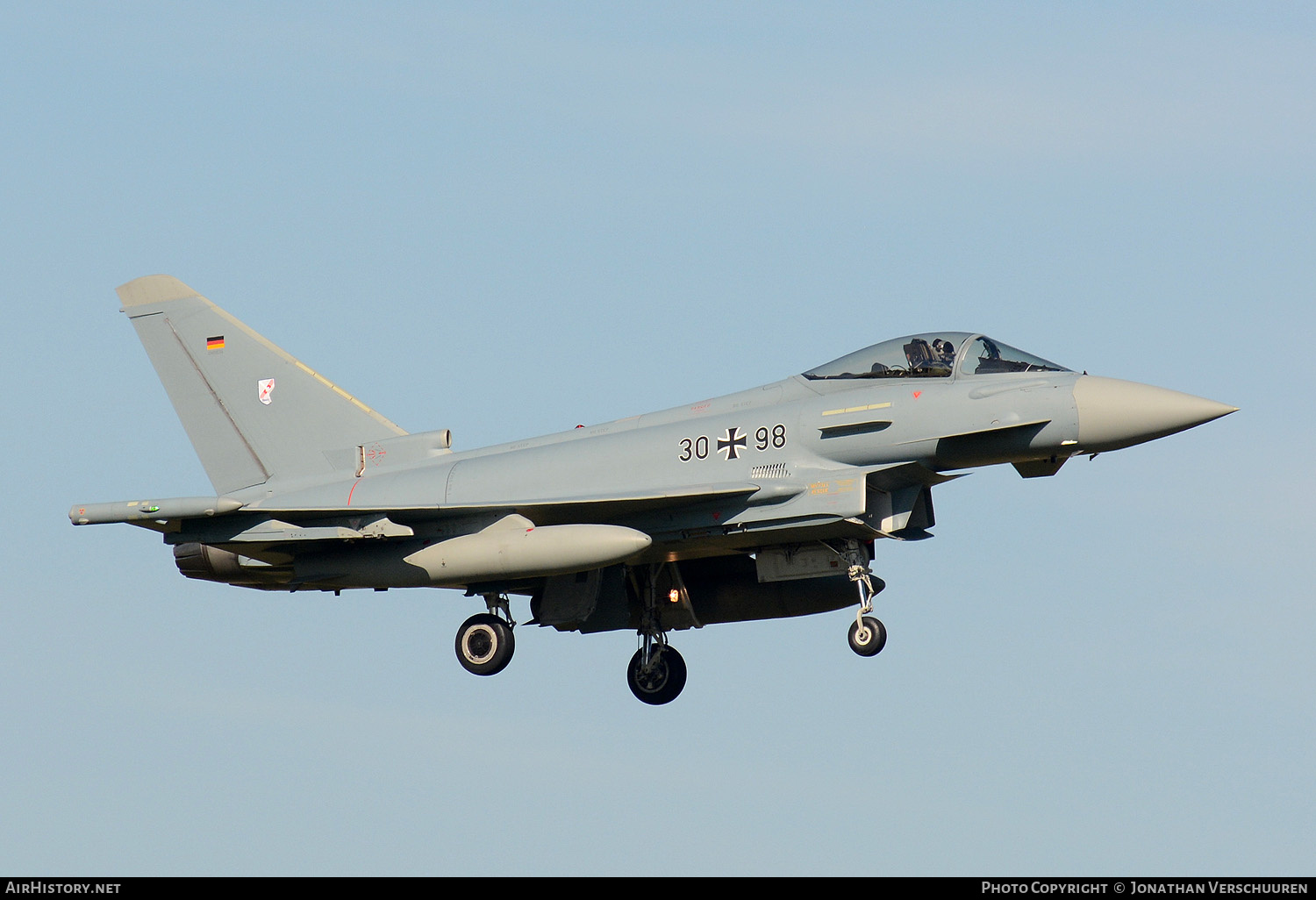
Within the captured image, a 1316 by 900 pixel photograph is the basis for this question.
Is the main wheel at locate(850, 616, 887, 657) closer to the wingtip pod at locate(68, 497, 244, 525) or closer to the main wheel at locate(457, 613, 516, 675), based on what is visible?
the main wheel at locate(457, 613, 516, 675)

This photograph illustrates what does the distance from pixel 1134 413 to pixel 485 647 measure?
26.4ft

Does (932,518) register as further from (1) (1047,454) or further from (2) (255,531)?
(2) (255,531)

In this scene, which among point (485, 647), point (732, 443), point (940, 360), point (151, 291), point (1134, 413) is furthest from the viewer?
point (151, 291)

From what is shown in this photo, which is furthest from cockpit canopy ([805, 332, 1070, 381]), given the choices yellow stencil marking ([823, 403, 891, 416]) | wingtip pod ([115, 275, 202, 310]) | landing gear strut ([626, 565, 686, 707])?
wingtip pod ([115, 275, 202, 310])

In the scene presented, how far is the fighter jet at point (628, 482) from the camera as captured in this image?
61.2 ft

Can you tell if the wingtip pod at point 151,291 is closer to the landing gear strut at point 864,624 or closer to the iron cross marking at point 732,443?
the iron cross marking at point 732,443

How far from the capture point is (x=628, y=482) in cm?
1989

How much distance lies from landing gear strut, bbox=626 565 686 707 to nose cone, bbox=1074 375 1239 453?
6.39 meters

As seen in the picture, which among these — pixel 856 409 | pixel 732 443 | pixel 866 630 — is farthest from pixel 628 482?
pixel 866 630

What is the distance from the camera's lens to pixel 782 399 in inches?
778

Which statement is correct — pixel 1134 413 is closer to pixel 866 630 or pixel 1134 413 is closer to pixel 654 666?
pixel 866 630

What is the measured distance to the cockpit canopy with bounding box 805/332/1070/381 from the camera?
18.8 meters

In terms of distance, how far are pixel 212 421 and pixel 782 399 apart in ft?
25.7
